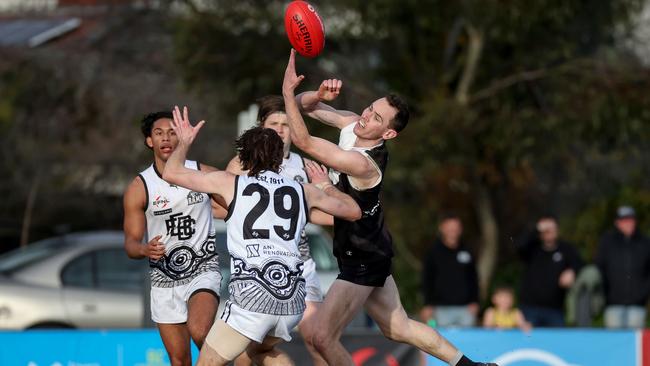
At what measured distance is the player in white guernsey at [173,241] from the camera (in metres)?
8.77

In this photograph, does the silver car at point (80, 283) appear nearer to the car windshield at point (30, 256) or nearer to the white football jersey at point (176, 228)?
the car windshield at point (30, 256)

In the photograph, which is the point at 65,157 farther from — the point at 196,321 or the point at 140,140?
the point at 196,321

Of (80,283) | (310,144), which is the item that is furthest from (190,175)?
(80,283)

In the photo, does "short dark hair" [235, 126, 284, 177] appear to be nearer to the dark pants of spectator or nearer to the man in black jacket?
the dark pants of spectator

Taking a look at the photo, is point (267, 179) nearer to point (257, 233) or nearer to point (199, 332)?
point (257, 233)

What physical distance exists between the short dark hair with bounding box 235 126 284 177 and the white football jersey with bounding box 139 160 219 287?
3.28ft

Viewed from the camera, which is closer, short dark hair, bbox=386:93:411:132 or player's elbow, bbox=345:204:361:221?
player's elbow, bbox=345:204:361:221

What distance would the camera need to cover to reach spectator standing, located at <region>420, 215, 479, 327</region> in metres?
13.5

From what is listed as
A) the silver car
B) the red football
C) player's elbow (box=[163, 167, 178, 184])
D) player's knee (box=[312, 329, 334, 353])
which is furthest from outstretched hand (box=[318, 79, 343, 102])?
the silver car

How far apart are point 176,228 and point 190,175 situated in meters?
1.05

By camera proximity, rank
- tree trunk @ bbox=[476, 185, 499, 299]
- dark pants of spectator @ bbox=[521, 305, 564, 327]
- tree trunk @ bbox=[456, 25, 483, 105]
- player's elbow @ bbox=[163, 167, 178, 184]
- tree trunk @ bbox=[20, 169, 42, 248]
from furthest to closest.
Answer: tree trunk @ bbox=[476, 185, 499, 299] → tree trunk @ bbox=[20, 169, 42, 248] → tree trunk @ bbox=[456, 25, 483, 105] → dark pants of spectator @ bbox=[521, 305, 564, 327] → player's elbow @ bbox=[163, 167, 178, 184]

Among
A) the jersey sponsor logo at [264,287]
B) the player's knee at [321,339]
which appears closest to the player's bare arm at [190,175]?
the jersey sponsor logo at [264,287]

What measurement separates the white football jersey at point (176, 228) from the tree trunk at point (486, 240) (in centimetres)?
1312

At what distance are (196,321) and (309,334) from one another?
2.53ft
